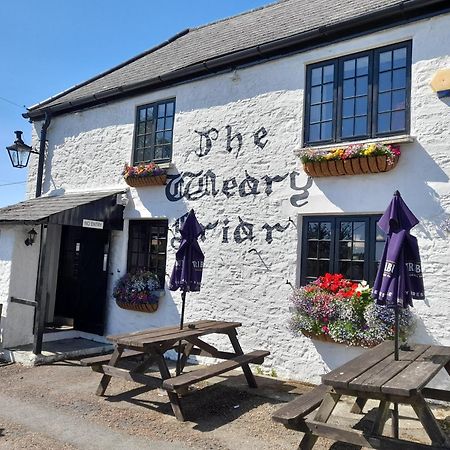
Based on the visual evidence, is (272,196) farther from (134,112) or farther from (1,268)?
(1,268)

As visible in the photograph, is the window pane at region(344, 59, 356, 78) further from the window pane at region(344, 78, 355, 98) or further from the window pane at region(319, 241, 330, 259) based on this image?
the window pane at region(319, 241, 330, 259)

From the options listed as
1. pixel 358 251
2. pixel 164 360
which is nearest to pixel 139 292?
pixel 164 360

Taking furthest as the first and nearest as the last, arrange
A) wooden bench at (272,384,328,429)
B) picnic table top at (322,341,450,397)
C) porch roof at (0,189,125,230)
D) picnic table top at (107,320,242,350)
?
porch roof at (0,189,125,230), picnic table top at (107,320,242,350), wooden bench at (272,384,328,429), picnic table top at (322,341,450,397)

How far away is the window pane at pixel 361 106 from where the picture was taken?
6.72 meters

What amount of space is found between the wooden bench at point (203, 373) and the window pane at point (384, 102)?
375 centimetres

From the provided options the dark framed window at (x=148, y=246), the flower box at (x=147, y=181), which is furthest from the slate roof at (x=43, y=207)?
the dark framed window at (x=148, y=246)

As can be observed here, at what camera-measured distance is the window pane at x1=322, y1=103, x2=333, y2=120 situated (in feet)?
23.0

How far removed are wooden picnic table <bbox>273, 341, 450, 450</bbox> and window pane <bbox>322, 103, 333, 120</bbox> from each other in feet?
12.6

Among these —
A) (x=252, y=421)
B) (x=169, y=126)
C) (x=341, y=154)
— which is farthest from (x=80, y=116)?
(x=252, y=421)

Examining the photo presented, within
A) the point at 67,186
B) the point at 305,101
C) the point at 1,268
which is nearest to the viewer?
the point at 305,101

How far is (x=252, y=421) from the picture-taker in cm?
523

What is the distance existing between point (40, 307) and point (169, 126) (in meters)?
4.00

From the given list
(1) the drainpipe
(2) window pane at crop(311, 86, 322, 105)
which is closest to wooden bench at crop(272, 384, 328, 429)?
(2) window pane at crop(311, 86, 322, 105)

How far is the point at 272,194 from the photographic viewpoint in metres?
7.37
